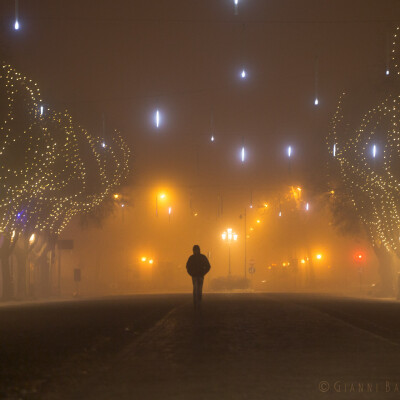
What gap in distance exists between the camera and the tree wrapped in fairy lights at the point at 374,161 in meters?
37.3

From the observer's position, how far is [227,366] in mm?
9984

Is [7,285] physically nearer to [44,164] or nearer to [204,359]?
[44,164]

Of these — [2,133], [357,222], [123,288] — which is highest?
[2,133]

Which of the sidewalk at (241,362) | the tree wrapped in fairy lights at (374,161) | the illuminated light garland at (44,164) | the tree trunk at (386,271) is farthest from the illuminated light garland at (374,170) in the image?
the sidewalk at (241,362)

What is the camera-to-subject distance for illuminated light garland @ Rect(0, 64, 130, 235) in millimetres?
35125

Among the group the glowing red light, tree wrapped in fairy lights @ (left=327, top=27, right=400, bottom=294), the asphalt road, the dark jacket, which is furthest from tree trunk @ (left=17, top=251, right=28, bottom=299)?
the asphalt road

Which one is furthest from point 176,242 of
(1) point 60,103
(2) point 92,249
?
(1) point 60,103

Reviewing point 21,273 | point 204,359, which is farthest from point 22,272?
point 204,359

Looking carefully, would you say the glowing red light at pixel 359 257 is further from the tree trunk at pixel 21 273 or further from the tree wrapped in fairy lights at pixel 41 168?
the tree trunk at pixel 21 273

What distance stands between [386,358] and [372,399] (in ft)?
10.7

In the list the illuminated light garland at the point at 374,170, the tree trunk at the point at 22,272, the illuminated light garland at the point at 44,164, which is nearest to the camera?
the illuminated light garland at the point at 44,164

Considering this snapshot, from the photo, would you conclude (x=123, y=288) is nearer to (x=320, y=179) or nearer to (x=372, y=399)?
(x=320, y=179)

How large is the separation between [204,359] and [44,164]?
3028 cm

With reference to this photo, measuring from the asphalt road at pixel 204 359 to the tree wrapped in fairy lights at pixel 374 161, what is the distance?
67.8 ft
